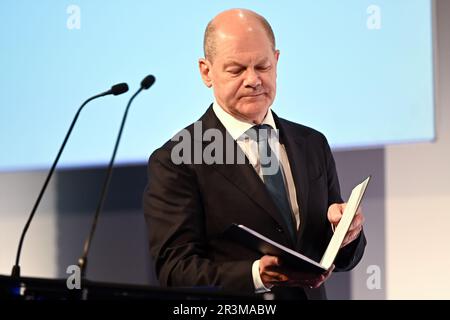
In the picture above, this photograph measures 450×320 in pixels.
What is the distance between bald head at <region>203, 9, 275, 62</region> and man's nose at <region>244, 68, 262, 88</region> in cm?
12

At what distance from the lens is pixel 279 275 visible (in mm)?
2188

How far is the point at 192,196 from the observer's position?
236cm

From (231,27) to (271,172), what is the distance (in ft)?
1.49

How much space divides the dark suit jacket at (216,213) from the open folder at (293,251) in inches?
5.9

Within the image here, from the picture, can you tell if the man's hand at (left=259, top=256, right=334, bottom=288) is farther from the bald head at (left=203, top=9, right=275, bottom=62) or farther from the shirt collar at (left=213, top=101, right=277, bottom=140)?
the bald head at (left=203, top=9, right=275, bottom=62)

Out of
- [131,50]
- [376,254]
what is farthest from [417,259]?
[131,50]

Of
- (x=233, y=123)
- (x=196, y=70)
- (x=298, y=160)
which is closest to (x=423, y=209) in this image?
(x=196, y=70)

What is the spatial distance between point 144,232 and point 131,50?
960mm

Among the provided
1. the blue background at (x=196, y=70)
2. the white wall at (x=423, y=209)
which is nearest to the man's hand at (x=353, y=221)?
the blue background at (x=196, y=70)

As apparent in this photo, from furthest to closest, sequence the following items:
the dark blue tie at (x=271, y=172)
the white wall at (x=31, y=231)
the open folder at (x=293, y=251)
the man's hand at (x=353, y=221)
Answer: the white wall at (x=31, y=231), the dark blue tie at (x=271, y=172), the man's hand at (x=353, y=221), the open folder at (x=293, y=251)

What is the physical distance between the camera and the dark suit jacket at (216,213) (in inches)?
91.4

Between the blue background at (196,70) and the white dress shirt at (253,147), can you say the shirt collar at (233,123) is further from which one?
the blue background at (196,70)
